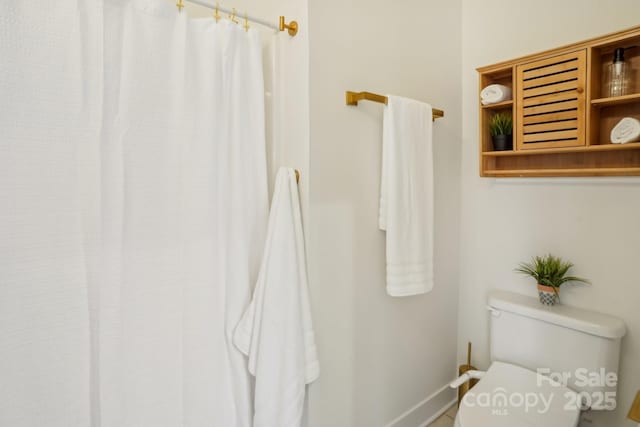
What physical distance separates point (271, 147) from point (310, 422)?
41.3 inches

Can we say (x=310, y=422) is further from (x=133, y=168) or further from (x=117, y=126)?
(x=117, y=126)

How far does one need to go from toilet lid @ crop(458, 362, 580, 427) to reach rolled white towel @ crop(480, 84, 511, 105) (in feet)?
4.03

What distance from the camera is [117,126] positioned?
976 millimetres

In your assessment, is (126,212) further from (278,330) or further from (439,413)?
(439,413)

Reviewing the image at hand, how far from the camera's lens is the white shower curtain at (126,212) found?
0.86 meters

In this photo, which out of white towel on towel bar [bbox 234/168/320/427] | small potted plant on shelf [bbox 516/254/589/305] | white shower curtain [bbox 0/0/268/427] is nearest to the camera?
white shower curtain [bbox 0/0/268/427]

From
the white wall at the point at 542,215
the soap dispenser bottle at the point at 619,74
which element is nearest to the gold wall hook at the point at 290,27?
the white wall at the point at 542,215

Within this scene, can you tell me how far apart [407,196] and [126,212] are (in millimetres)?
1029

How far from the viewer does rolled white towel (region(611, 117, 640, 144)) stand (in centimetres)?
132

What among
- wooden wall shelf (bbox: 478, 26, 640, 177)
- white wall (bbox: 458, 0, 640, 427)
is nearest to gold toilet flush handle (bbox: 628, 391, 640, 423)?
white wall (bbox: 458, 0, 640, 427)

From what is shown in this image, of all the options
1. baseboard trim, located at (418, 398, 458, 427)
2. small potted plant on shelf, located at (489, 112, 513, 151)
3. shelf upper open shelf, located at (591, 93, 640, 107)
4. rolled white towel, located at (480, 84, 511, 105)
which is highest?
rolled white towel, located at (480, 84, 511, 105)

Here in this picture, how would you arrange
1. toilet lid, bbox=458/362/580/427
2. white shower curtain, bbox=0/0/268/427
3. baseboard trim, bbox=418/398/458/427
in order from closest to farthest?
1. white shower curtain, bbox=0/0/268/427
2. toilet lid, bbox=458/362/580/427
3. baseboard trim, bbox=418/398/458/427

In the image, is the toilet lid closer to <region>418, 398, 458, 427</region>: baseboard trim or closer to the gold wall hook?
<region>418, 398, 458, 427</region>: baseboard trim

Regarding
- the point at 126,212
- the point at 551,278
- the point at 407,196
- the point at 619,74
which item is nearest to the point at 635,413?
the point at 551,278
